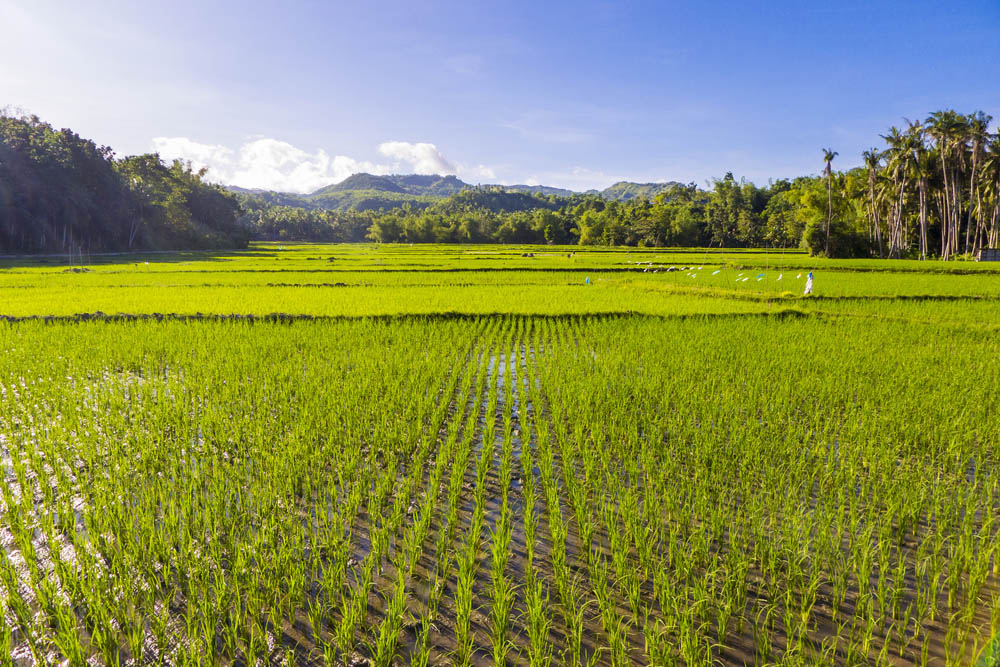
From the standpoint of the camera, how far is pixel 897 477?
12.1 feet

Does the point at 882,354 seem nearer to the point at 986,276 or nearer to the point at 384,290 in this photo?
the point at 384,290

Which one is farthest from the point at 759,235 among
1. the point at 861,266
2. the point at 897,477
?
the point at 897,477

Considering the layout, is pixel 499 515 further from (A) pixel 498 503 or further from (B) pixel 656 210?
(B) pixel 656 210

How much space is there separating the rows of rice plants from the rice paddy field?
2 centimetres

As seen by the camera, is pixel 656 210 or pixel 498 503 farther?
pixel 656 210

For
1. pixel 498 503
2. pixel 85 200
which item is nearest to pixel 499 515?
pixel 498 503

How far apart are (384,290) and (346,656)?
14.4 metres

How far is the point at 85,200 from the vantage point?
41.9 meters

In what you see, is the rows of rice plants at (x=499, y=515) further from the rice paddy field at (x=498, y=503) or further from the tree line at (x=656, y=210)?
the tree line at (x=656, y=210)

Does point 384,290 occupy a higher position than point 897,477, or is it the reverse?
point 384,290

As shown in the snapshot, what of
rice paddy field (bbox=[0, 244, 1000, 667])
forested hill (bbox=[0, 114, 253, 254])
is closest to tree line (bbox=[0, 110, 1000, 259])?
forested hill (bbox=[0, 114, 253, 254])

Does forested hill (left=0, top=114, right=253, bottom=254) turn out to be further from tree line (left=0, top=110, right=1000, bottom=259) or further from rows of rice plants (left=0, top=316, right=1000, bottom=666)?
rows of rice plants (left=0, top=316, right=1000, bottom=666)

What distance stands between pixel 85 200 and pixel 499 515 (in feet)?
177

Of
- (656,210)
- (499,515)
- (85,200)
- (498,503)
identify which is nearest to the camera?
(499,515)
